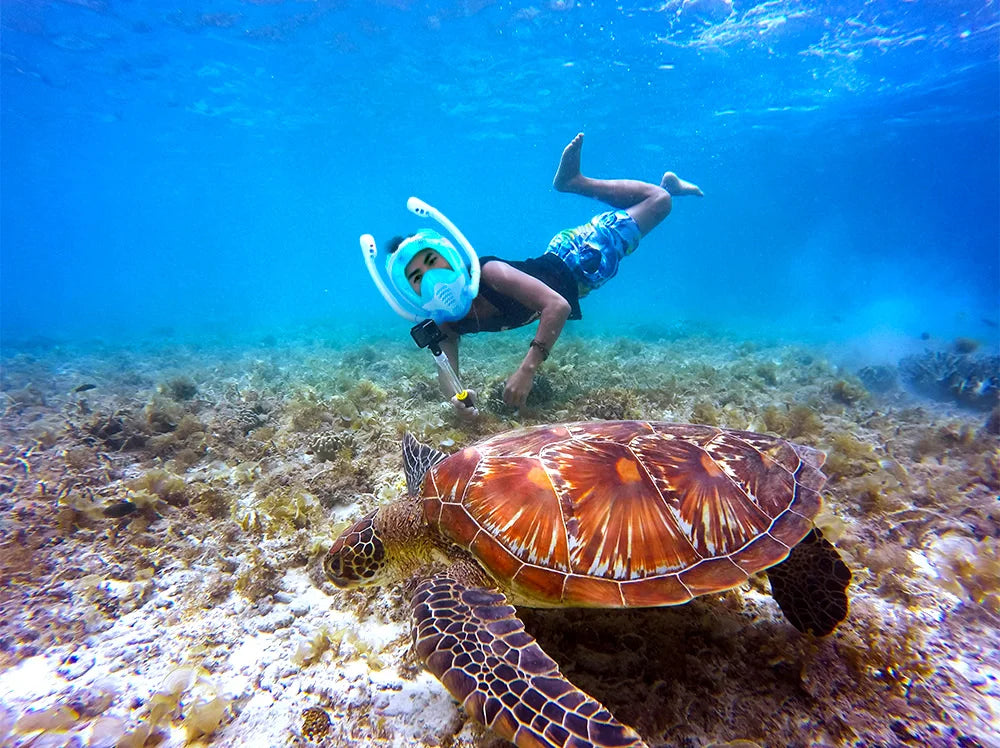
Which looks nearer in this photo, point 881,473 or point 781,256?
point 881,473

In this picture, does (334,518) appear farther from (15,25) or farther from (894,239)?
(894,239)

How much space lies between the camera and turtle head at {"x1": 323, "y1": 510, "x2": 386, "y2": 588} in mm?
1895

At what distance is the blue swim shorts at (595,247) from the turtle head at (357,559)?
3.93 metres

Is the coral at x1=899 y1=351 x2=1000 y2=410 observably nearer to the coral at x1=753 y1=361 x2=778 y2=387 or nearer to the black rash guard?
the coral at x1=753 y1=361 x2=778 y2=387

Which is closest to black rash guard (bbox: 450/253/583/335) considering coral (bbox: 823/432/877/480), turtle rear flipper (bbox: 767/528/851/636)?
coral (bbox: 823/432/877/480)

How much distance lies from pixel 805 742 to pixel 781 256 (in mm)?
107988

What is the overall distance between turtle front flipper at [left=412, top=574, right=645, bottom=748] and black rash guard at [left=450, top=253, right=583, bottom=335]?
121 inches

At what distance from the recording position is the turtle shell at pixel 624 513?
5.24 feet

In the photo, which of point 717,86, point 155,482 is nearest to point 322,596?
point 155,482

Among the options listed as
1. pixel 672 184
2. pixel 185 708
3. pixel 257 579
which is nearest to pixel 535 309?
pixel 257 579

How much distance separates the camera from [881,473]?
2.99 m

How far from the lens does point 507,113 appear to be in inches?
967

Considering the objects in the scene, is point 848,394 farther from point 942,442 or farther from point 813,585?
point 813,585

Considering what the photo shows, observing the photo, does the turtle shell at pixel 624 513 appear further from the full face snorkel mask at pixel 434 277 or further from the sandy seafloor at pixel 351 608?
the full face snorkel mask at pixel 434 277
